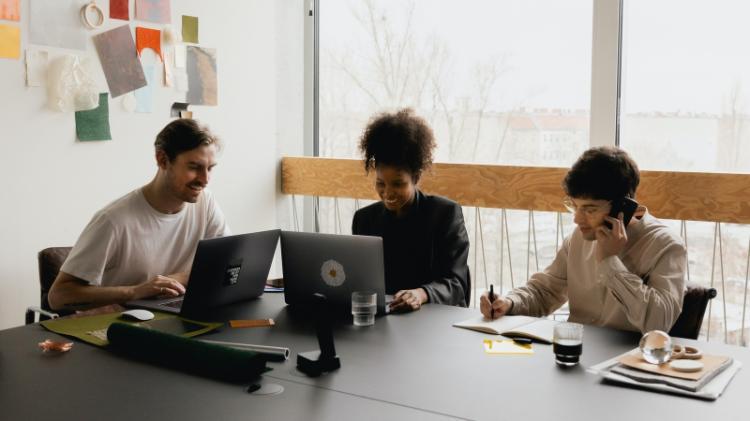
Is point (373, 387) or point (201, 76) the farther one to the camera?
point (201, 76)

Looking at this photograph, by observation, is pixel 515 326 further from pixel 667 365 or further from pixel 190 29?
pixel 190 29

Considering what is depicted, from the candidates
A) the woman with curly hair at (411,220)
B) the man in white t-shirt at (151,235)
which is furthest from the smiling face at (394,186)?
the man in white t-shirt at (151,235)

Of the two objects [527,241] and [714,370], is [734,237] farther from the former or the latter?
[714,370]

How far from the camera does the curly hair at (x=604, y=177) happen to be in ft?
7.48

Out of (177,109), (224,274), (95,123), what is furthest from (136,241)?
(177,109)

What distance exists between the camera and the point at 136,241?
8.61ft

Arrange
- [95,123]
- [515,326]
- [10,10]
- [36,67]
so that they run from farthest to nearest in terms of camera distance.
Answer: [95,123]
[36,67]
[10,10]
[515,326]

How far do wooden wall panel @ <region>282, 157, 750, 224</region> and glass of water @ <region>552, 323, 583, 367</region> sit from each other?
145 centimetres

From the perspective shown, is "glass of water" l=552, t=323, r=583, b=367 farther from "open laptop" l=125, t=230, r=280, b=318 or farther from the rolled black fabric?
"open laptop" l=125, t=230, r=280, b=318

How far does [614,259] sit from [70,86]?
225cm

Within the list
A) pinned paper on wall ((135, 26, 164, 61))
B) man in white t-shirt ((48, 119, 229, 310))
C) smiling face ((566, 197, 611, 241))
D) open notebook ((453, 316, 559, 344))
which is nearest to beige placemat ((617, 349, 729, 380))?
open notebook ((453, 316, 559, 344))

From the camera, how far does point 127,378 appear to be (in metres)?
1.73

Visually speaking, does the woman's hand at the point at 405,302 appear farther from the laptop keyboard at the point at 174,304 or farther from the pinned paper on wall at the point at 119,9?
the pinned paper on wall at the point at 119,9

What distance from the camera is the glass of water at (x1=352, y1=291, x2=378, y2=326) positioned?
2176 millimetres
